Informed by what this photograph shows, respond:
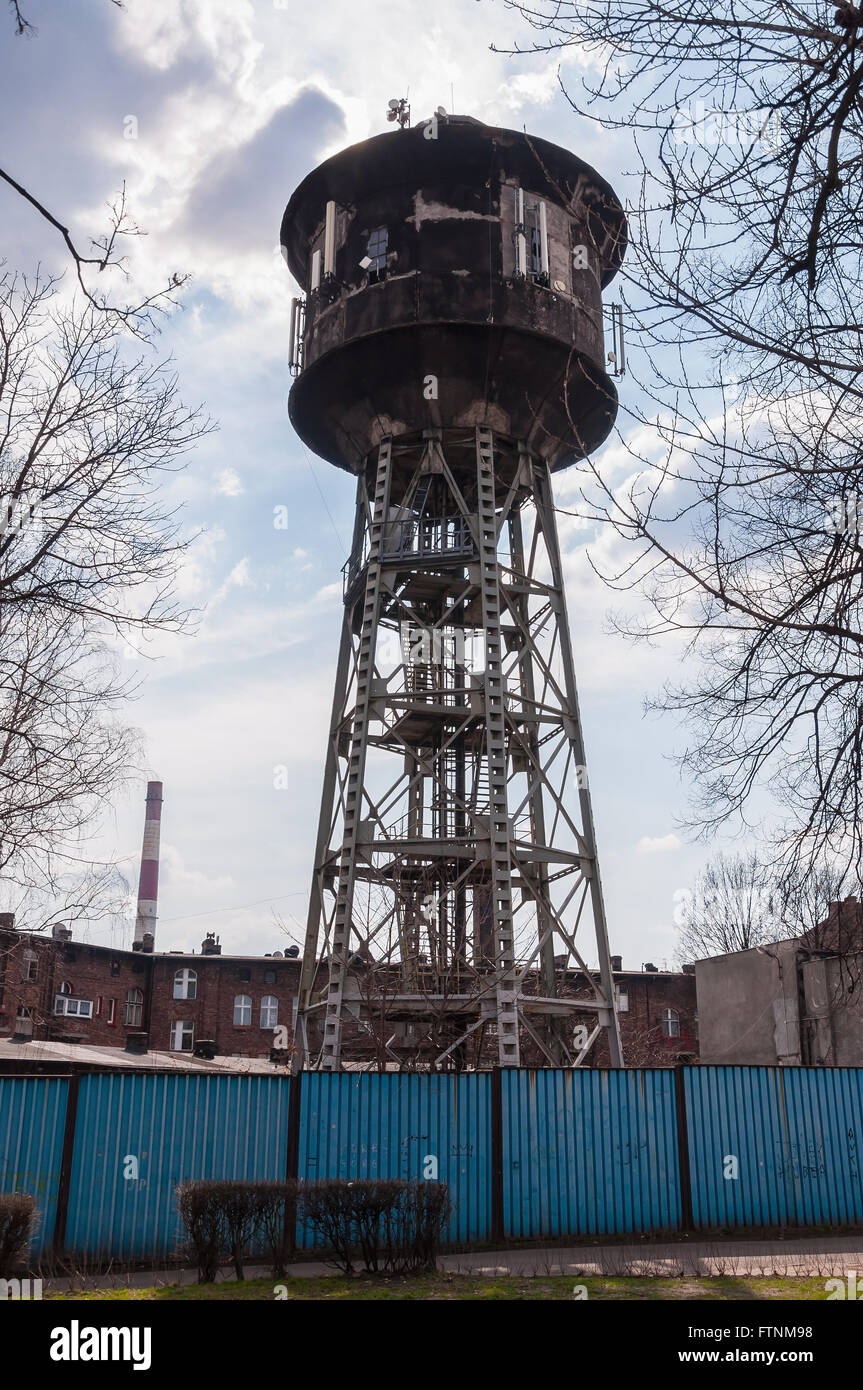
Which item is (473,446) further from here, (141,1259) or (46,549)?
(141,1259)

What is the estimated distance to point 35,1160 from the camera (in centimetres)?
1198

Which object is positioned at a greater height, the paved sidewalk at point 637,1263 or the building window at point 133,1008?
the building window at point 133,1008

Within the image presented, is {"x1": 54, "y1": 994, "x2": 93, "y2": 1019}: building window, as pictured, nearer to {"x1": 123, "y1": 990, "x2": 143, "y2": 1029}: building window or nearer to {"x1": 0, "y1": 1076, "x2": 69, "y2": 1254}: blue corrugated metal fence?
{"x1": 123, "y1": 990, "x2": 143, "y2": 1029}: building window

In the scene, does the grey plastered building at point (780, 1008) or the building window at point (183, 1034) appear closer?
the grey plastered building at point (780, 1008)

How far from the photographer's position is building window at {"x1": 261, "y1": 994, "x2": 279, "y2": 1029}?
1924 inches

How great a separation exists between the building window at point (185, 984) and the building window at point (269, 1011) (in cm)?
265

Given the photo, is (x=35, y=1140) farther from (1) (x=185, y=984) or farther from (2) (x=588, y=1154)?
(1) (x=185, y=984)

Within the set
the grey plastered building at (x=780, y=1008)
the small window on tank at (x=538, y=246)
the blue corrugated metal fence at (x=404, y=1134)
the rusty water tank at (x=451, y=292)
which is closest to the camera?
the blue corrugated metal fence at (x=404, y=1134)

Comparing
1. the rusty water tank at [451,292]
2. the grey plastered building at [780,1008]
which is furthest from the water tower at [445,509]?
the grey plastered building at [780,1008]

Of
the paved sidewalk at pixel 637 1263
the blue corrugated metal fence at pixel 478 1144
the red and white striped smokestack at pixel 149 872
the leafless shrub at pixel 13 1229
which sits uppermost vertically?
the red and white striped smokestack at pixel 149 872

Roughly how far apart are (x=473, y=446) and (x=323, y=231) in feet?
14.4

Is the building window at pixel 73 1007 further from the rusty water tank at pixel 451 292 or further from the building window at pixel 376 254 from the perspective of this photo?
the building window at pixel 376 254

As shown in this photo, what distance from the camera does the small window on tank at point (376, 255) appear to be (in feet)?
63.3

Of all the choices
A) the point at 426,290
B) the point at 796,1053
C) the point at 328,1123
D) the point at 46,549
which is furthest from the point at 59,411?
the point at 796,1053
